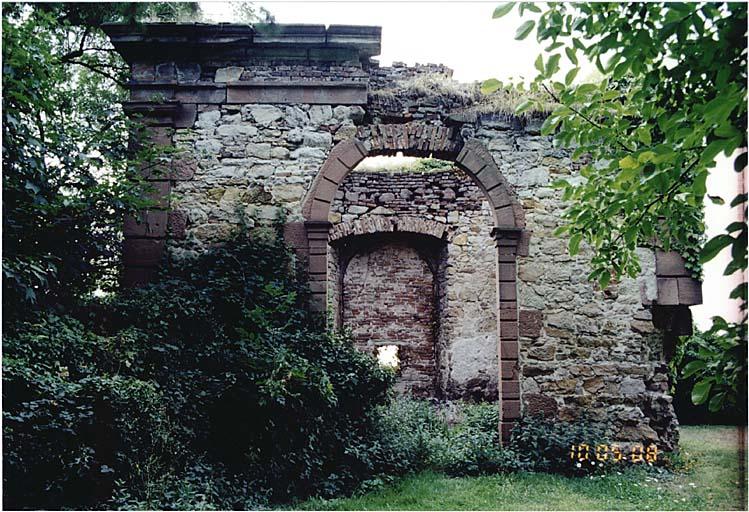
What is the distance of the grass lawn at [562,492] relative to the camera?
552cm

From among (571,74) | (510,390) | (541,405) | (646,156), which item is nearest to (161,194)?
(510,390)

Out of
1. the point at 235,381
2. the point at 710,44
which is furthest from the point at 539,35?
the point at 235,381

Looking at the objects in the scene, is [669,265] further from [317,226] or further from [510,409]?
[317,226]

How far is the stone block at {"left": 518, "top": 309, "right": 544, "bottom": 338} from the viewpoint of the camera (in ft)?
23.9

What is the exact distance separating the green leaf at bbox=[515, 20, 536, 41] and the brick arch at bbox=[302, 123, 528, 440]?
423 cm

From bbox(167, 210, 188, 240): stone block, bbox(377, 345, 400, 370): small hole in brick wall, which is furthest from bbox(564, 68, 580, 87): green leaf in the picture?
bbox(377, 345, 400, 370): small hole in brick wall

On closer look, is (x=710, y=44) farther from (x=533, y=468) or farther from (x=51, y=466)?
(x=533, y=468)

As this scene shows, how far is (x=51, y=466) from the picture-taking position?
4.21m

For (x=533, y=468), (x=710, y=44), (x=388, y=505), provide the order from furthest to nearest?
(x=533, y=468) < (x=388, y=505) < (x=710, y=44)

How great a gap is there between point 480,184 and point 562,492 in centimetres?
345

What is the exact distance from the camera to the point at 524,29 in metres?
2.98

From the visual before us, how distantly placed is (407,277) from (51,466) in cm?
955

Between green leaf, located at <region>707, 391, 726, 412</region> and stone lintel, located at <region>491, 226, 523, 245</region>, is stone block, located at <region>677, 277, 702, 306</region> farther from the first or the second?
green leaf, located at <region>707, 391, 726, 412</region>

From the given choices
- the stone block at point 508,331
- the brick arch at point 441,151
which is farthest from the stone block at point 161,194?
the stone block at point 508,331
